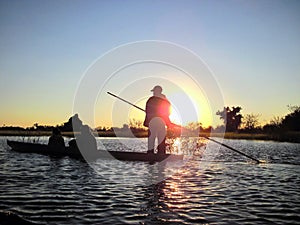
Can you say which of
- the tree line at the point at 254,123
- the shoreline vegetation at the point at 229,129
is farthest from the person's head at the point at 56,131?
the tree line at the point at 254,123

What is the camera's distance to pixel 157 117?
1842cm

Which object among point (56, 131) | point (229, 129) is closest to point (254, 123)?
point (229, 129)

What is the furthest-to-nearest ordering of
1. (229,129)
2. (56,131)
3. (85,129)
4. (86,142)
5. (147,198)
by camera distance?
1. (229,129)
2. (56,131)
3. (85,129)
4. (86,142)
5. (147,198)

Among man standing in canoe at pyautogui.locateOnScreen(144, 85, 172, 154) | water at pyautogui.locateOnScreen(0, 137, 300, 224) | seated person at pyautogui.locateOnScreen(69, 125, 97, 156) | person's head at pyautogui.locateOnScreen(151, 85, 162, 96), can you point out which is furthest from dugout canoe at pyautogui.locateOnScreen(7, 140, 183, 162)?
water at pyautogui.locateOnScreen(0, 137, 300, 224)

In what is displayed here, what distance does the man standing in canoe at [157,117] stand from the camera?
18312mm

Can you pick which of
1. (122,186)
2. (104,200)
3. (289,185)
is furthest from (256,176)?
(104,200)

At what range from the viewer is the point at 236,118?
120875 mm

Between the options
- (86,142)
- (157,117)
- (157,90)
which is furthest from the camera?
(86,142)

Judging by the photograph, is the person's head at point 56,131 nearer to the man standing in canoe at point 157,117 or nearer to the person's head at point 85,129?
the person's head at point 85,129

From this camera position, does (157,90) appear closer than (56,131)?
Yes

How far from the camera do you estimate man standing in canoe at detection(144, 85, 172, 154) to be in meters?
18.3

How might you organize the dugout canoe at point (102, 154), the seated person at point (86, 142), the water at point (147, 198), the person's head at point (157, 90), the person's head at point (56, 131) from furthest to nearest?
the person's head at point (56, 131) < the seated person at point (86, 142) < the person's head at point (157, 90) < the dugout canoe at point (102, 154) < the water at point (147, 198)

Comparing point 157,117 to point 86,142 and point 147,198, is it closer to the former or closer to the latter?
point 86,142

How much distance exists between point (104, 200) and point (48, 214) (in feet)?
5.62
